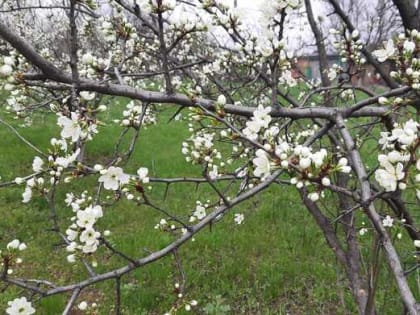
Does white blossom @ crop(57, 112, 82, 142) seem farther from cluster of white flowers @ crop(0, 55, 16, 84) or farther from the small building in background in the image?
the small building in background

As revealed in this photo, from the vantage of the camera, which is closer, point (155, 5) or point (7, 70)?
point (7, 70)

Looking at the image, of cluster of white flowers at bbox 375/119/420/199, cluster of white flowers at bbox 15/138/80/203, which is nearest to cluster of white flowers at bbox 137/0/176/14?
cluster of white flowers at bbox 15/138/80/203

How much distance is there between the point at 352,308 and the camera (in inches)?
148

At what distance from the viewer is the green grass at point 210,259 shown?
392 cm

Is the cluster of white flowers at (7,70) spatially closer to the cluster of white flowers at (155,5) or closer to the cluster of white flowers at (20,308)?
the cluster of white flowers at (155,5)

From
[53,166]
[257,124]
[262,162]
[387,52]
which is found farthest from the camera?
[387,52]

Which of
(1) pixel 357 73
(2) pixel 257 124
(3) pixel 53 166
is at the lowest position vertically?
(2) pixel 257 124

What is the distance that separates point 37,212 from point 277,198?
3.19 meters

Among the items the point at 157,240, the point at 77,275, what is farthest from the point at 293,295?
the point at 77,275

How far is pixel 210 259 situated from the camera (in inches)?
185

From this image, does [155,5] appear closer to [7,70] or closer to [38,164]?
[7,70]

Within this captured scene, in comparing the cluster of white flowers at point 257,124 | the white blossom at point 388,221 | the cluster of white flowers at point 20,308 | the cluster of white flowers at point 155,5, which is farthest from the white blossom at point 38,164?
the white blossom at point 388,221

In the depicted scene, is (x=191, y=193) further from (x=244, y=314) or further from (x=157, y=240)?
(x=244, y=314)

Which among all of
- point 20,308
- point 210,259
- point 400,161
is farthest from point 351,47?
point 210,259
